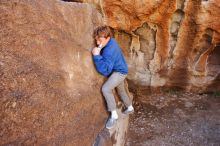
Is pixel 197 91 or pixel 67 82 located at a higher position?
pixel 67 82

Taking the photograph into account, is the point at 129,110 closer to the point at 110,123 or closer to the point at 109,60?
the point at 110,123

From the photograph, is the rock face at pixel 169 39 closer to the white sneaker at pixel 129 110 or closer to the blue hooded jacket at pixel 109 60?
the blue hooded jacket at pixel 109 60

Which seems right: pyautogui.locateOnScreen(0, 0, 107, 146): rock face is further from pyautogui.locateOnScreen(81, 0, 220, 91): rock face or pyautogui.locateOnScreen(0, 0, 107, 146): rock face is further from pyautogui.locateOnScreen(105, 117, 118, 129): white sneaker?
pyautogui.locateOnScreen(81, 0, 220, 91): rock face

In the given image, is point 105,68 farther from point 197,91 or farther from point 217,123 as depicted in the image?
point 197,91

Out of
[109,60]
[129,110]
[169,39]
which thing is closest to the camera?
[109,60]

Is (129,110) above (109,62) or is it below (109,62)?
below

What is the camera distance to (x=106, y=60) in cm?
303

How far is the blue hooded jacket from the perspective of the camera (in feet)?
9.91

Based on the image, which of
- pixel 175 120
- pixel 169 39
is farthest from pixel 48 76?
pixel 175 120

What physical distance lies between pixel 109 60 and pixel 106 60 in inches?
1.2

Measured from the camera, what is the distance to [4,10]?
2234mm

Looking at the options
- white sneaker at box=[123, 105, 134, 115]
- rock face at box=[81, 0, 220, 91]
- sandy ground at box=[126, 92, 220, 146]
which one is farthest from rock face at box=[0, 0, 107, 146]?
sandy ground at box=[126, 92, 220, 146]

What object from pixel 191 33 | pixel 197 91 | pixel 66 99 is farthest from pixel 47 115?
pixel 197 91

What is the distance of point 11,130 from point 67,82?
28.7 inches
